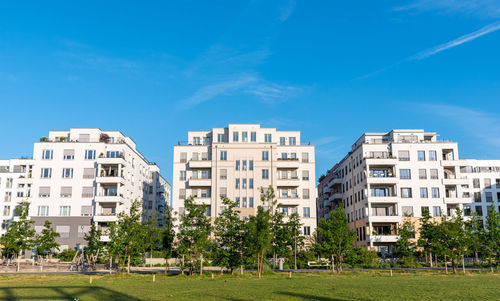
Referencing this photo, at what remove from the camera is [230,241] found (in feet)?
152

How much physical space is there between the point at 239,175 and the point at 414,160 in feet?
112

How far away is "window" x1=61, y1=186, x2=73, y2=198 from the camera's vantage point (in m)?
81.5

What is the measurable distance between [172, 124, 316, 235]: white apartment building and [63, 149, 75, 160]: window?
2003 centimetres

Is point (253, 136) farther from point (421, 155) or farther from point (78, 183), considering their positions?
point (78, 183)

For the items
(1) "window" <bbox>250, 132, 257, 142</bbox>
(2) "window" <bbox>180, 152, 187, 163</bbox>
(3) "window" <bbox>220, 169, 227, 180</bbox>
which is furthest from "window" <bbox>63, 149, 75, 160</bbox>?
(1) "window" <bbox>250, 132, 257, 142</bbox>

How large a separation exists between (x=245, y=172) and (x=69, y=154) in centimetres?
3464

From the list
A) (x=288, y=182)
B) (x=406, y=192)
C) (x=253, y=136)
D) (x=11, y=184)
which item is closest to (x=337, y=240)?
(x=406, y=192)

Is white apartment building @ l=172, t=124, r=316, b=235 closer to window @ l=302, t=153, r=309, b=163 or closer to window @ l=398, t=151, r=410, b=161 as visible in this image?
window @ l=302, t=153, r=309, b=163

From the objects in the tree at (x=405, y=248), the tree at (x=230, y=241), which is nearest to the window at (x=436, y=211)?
the tree at (x=405, y=248)

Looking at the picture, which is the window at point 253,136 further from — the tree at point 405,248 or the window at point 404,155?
the tree at point 405,248

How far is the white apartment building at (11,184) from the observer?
99.3 metres

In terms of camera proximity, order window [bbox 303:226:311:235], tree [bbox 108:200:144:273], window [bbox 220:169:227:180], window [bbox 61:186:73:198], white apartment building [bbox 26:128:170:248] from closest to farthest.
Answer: tree [bbox 108:200:144:273] < white apartment building [bbox 26:128:170:248] < window [bbox 61:186:73:198] < window [bbox 303:226:311:235] < window [bbox 220:169:227:180]

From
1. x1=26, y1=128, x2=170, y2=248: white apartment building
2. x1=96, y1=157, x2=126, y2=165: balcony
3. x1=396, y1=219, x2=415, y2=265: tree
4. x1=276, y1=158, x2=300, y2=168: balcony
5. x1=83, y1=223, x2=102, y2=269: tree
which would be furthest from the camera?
x1=276, y1=158, x2=300, y2=168: balcony

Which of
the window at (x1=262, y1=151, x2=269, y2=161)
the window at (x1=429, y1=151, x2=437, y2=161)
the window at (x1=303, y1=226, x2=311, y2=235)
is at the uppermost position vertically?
the window at (x1=262, y1=151, x2=269, y2=161)
